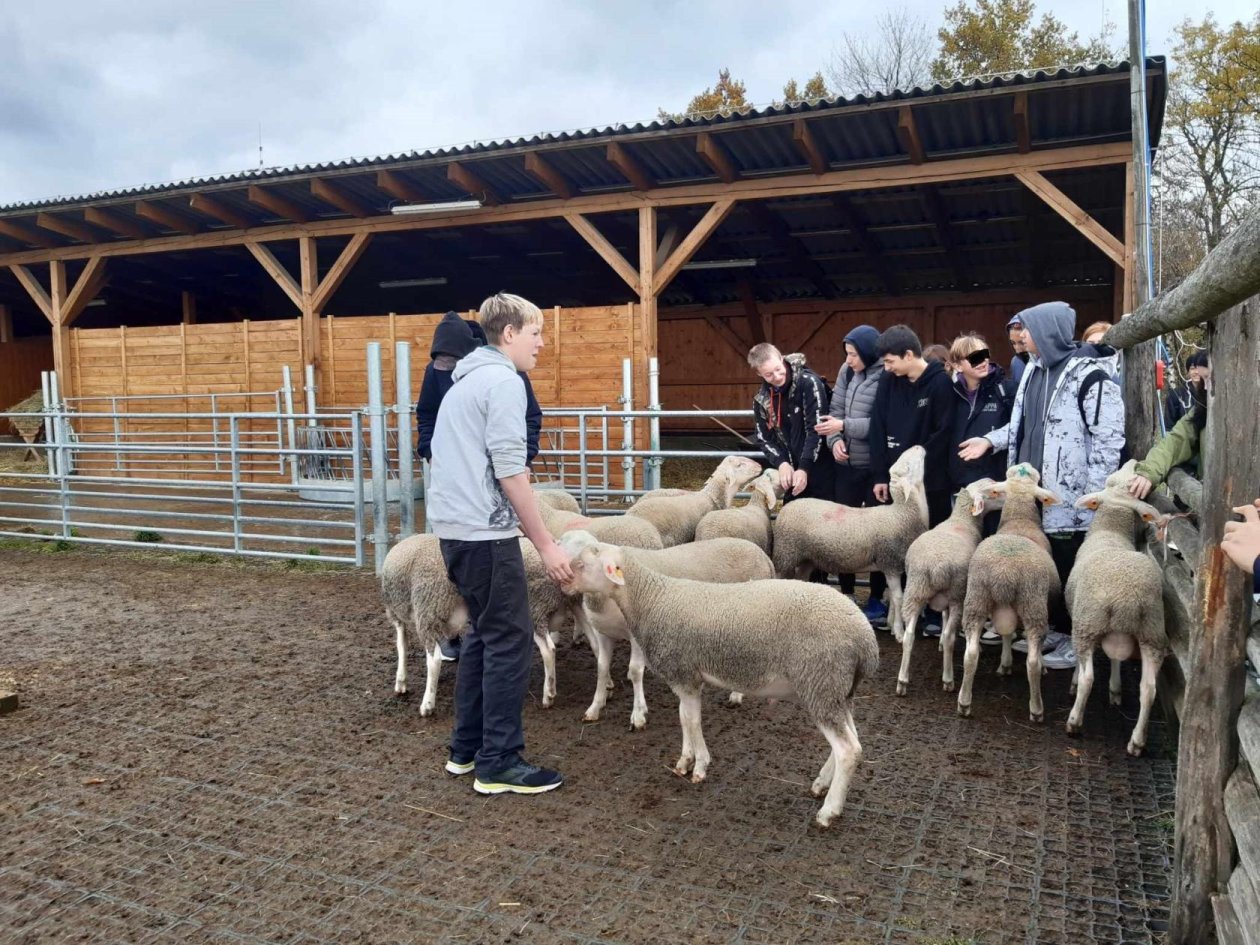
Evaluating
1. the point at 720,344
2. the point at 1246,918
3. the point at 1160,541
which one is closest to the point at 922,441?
the point at 1160,541

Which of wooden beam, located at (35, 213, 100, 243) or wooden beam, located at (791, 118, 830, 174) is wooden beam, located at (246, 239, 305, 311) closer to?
wooden beam, located at (35, 213, 100, 243)

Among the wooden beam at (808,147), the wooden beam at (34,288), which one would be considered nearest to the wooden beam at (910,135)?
the wooden beam at (808,147)

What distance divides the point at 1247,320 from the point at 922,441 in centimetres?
344

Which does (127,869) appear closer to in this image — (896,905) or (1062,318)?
(896,905)

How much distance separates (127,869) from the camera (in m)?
3.15

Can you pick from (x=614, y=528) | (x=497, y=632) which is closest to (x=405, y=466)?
(x=614, y=528)

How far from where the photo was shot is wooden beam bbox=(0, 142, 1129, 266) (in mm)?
9797

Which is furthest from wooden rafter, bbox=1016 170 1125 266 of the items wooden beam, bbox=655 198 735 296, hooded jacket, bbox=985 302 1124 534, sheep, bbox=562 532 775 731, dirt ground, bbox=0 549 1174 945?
sheep, bbox=562 532 775 731

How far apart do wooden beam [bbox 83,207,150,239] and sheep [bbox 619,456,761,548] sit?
11.8 metres

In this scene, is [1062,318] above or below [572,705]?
above

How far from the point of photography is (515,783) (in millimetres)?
3672

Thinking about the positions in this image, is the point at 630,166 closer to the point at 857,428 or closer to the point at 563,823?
the point at 857,428

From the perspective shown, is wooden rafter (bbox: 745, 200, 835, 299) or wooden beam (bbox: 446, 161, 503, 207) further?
wooden rafter (bbox: 745, 200, 835, 299)

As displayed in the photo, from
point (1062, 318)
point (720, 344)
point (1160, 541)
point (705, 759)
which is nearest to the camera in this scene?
point (705, 759)
